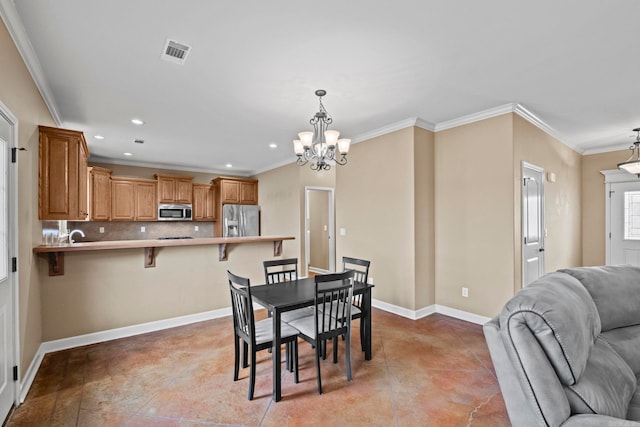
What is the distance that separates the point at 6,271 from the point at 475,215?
442 centimetres

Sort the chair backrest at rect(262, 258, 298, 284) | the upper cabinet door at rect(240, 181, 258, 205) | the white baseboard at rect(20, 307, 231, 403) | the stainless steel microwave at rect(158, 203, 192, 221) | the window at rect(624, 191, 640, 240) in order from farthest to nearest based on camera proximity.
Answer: the upper cabinet door at rect(240, 181, 258, 205)
the stainless steel microwave at rect(158, 203, 192, 221)
the window at rect(624, 191, 640, 240)
the chair backrest at rect(262, 258, 298, 284)
the white baseboard at rect(20, 307, 231, 403)

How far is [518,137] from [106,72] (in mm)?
4346

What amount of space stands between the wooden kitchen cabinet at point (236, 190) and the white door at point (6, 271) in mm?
5302

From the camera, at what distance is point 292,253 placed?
21.9 feet

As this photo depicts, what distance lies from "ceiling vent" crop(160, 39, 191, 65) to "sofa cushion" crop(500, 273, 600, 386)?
2.69 m

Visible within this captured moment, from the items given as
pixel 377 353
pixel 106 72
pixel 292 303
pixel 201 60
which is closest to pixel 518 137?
pixel 377 353

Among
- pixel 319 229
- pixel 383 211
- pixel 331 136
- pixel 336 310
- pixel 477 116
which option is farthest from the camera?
pixel 319 229

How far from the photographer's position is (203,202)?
7598 mm

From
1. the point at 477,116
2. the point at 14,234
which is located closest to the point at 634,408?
the point at 477,116

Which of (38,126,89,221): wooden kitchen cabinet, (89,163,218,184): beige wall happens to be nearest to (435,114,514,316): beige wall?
(38,126,89,221): wooden kitchen cabinet

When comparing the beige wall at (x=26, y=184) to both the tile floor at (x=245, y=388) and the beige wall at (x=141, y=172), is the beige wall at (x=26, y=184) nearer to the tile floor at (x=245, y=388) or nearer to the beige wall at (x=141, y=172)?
the tile floor at (x=245, y=388)

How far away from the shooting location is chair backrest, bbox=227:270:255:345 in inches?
86.4

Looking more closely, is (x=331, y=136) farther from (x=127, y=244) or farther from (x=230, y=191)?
(x=230, y=191)

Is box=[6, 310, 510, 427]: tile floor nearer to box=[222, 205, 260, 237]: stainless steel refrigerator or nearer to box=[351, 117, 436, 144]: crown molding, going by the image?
box=[351, 117, 436, 144]: crown molding
